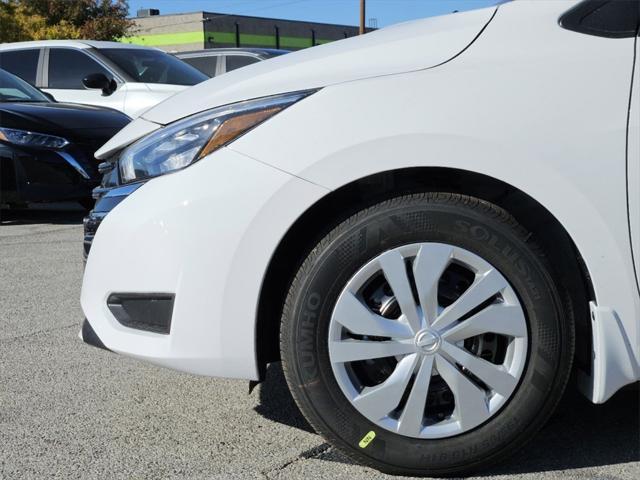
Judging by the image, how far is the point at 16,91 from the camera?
318 inches

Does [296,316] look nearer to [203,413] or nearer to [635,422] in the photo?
[203,413]

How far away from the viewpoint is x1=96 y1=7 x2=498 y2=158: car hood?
96.9 inches

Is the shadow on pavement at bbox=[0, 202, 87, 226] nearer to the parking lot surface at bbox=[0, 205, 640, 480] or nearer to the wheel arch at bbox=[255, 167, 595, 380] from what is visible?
the parking lot surface at bbox=[0, 205, 640, 480]

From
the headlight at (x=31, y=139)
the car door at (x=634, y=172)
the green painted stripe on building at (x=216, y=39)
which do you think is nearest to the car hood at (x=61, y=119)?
the headlight at (x=31, y=139)

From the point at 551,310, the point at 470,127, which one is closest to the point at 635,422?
the point at 551,310

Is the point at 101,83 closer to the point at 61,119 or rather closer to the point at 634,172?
the point at 61,119

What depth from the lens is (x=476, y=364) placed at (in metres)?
2.41

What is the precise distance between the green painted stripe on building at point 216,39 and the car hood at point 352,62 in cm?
4393

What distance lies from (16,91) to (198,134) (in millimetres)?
6240

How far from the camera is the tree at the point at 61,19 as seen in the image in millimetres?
30516

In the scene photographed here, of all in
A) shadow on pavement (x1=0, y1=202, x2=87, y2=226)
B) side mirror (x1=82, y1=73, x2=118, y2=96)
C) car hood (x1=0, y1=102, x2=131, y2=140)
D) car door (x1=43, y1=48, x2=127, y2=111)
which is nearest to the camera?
car hood (x1=0, y1=102, x2=131, y2=140)

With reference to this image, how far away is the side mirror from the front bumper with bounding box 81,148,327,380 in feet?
21.3

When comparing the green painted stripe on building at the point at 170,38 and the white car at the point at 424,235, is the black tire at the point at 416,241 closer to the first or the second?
the white car at the point at 424,235

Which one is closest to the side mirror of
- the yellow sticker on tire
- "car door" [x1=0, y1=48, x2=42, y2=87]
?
"car door" [x1=0, y1=48, x2=42, y2=87]
